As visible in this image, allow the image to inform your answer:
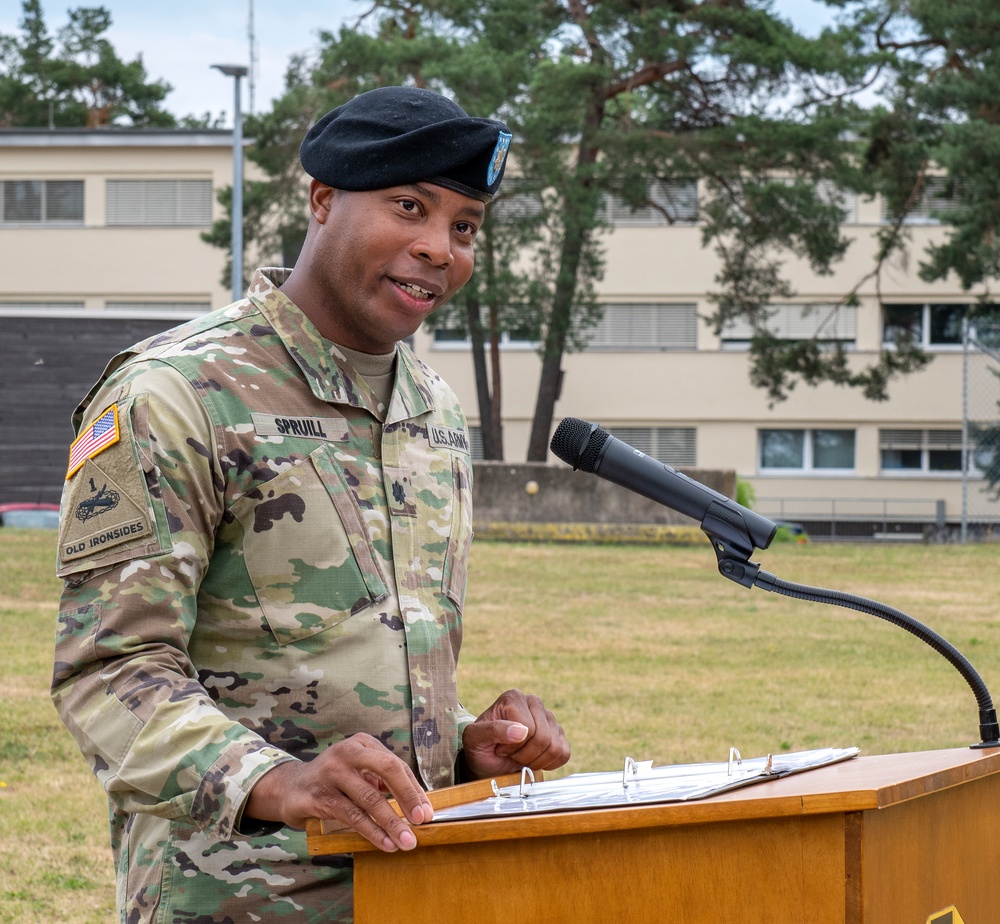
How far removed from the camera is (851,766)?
1.84 meters

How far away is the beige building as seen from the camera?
35.6m

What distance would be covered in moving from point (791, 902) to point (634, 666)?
9.27m

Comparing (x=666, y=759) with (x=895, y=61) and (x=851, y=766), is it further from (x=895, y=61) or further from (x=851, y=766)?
(x=895, y=61)

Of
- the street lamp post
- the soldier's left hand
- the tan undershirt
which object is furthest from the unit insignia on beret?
the street lamp post

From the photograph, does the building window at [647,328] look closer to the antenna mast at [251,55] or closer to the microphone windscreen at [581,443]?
the antenna mast at [251,55]

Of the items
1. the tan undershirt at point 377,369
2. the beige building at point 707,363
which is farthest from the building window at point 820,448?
the tan undershirt at point 377,369

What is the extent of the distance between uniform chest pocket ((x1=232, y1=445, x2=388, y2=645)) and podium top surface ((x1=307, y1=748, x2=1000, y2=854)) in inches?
17.6

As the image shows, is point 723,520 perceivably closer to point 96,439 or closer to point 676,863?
point 676,863

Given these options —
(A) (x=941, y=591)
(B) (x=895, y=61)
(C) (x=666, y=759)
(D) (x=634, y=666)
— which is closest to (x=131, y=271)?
(B) (x=895, y=61)

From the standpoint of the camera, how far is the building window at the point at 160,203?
3806 cm

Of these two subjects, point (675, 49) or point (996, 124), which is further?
point (675, 49)

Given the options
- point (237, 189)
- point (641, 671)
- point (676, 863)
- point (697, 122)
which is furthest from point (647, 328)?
point (676, 863)

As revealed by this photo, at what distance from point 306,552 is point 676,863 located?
0.74 metres

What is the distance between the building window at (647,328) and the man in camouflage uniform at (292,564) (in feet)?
113
